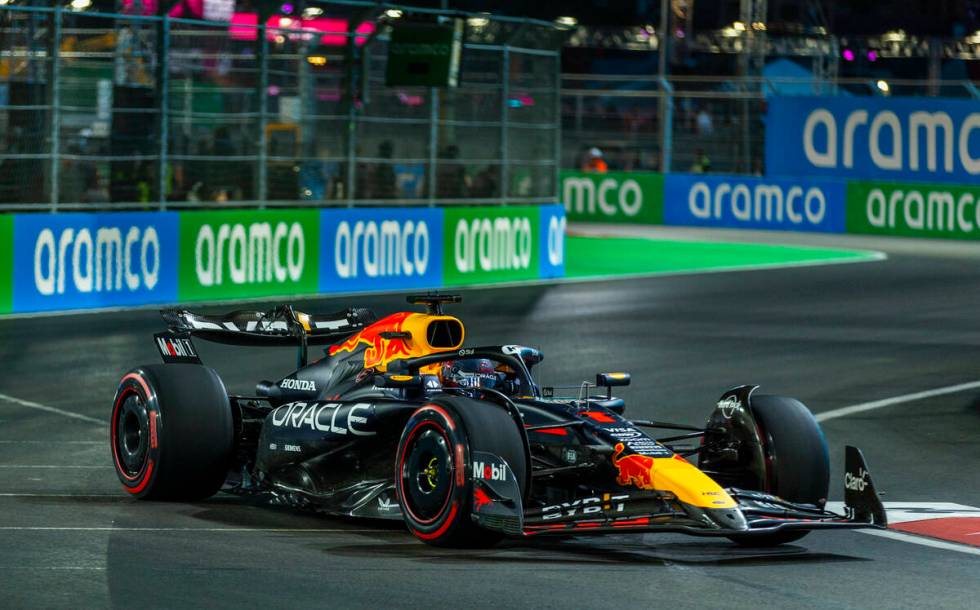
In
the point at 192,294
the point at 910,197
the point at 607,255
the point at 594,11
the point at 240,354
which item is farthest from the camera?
Result: the point at 594,11

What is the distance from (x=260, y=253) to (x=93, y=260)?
2.65m

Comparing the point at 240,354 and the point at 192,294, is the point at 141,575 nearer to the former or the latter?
the point at 240,354

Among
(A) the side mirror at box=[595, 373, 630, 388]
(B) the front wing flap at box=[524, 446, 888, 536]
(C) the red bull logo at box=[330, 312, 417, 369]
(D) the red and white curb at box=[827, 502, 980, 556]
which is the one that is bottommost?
(D) the red and white curb at box=[827, 502, 980, 556]

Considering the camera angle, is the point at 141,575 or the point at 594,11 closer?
the point at 141,575

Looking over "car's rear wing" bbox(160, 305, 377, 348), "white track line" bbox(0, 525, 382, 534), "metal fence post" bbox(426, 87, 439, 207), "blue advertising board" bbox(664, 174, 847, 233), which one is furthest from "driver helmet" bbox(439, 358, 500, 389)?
"blue advertising board" bbox(664, 174, 847, 233)

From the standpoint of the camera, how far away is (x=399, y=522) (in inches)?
359

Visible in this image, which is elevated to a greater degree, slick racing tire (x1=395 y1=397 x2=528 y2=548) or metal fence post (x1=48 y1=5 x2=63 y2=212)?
metal fence post (x1=48 y1=5 x2=63 y2=212)

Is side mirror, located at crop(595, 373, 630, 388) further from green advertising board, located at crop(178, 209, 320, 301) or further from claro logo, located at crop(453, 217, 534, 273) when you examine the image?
claro logo, located at crop(453, 217, 534, 273)

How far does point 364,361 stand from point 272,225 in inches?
526

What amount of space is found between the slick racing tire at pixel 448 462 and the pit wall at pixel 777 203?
94.3 ft

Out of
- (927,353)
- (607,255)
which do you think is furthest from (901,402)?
(607,255)

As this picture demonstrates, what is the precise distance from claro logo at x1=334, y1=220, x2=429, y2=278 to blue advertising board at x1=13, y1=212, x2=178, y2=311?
2.93m

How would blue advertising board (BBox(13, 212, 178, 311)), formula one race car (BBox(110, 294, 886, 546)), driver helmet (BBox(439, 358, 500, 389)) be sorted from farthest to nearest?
blue advertising board (BBox(13, 212, 178, 311)), driver helmet (BBox(439, 358, 500, 389)), formula one race car (BBox(110, 294, 886, 546))

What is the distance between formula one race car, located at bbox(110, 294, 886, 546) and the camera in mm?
7883
